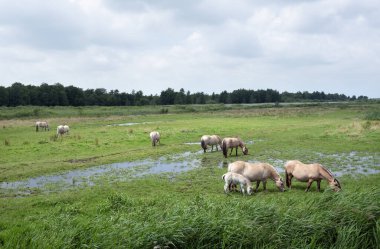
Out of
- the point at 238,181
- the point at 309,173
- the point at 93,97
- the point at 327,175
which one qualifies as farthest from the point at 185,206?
the point at 93,97

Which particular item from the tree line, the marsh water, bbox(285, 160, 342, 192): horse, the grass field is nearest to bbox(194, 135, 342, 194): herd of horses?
bbox(285, 160, 342, 192): horse

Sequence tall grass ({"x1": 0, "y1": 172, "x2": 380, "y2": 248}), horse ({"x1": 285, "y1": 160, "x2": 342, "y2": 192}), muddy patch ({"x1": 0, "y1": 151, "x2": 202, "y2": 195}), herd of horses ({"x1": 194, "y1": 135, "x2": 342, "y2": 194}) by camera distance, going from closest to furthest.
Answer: tall grass ({"x1": 0, "y1": 172, "x2": 380, "y2": 248}) → herd of horses ({"x1": 194, "y1": 135, "x2": 342, "y2": 194}) → horse ({"x1": 285, "y1": 160, "x2": 342, "y2": 192}) → muddy patch ({"x1": 0, "y1": 151, "x2": 202, "y2": 195})

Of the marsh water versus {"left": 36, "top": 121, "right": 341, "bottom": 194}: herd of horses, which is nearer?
{"left": 36, "top": 121, "right": 341, "bottom": 194}: herd of horses

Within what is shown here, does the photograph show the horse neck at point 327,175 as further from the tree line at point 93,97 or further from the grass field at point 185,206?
the tree line at point 93,97

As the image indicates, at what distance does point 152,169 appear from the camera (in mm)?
20188

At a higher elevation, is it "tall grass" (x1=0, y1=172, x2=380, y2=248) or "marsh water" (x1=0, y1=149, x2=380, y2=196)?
"tall grass" (x1=0, y1=172, x2=380, y2=248)

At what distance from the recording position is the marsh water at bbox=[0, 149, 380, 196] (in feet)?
54.1

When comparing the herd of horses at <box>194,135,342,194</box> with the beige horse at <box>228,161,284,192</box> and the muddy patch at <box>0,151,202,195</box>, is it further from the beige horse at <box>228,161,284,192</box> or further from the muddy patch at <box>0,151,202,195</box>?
the muddy patch at <box>0,151,202,195</box>

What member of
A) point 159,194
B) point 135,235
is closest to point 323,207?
point 135,235

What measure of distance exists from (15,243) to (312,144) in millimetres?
24777

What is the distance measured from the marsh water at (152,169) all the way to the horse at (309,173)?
3365 mm

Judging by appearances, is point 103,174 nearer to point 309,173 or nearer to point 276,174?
point 276,174

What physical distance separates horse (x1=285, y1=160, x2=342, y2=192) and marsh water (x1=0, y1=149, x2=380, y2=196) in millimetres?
3365

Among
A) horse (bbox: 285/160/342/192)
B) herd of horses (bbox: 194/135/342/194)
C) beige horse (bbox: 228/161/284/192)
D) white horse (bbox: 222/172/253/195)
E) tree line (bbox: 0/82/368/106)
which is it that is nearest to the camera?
white horse (bbox: 222/172/253/195)
